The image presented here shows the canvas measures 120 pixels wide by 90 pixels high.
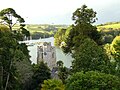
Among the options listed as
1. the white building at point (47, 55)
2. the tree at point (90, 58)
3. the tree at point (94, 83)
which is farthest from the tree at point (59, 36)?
the tree at point (94, 83)

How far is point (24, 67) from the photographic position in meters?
38.7

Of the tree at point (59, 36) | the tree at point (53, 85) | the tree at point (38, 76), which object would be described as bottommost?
the tree at point (59, 36)

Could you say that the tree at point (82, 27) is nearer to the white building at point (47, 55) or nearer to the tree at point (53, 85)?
the tree at point (53, 85)

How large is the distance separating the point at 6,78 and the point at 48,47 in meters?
40.8

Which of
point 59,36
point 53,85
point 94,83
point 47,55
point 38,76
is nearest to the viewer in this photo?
point 94,83

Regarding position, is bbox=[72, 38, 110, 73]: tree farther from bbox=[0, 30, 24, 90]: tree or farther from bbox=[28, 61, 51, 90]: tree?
bbox=[28, 61, 51, 90]: tree

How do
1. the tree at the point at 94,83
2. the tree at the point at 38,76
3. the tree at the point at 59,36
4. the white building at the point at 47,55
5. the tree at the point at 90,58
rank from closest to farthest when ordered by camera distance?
the tree at the point at 94,83, the tree at the point at 90,58, the tree at the point at 38,76, the white building at the point at 47,55, the tree at the point at 59,36

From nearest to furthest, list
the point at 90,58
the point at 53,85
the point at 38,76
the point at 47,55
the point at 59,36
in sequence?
the point at 90,58 < the point at 53,85 < the point at 38,76 < the point at 47,55 < the point at 59,36

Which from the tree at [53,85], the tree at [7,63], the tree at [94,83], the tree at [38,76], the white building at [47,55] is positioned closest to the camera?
the tree at [94,83]

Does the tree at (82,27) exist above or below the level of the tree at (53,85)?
above

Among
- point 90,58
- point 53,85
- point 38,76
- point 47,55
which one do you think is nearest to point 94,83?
point 90,58

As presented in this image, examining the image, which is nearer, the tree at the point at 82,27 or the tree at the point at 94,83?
the tree at the point at 94,83

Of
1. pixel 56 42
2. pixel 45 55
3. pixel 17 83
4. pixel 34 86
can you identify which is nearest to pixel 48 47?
pixel 45 55

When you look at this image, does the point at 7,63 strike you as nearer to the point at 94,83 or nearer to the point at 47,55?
the point at 94,83
